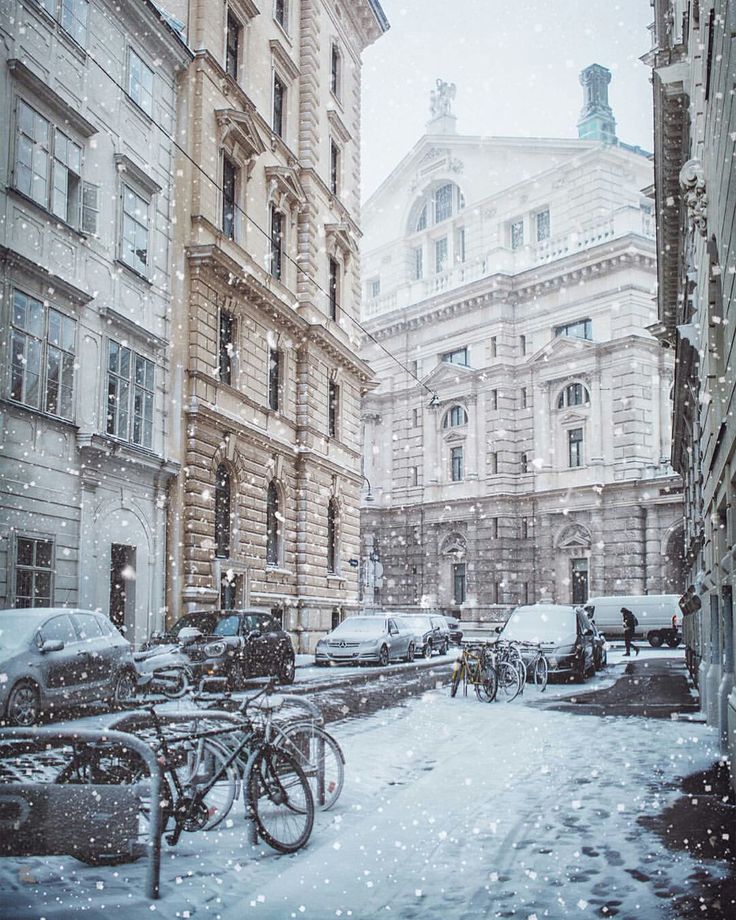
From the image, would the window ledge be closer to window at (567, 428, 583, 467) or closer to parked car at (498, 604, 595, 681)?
parked car at (498, 604, 595, 681)

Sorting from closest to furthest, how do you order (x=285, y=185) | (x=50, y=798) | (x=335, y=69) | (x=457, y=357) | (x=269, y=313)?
(x=50, y=798), (x=269, y=313), (x=285, y=185), (x=335, y=69), (x=457, y=357)

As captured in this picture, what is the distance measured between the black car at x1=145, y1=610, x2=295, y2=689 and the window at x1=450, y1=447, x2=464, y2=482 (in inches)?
1305

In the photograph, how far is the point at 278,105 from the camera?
3123cm

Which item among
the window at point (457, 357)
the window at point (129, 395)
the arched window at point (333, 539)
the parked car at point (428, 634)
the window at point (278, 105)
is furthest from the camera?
the window at point (457, 357)

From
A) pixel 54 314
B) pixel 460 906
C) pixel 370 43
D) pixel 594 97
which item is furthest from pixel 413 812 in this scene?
pixel 594 97

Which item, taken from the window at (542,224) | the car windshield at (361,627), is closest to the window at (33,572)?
the car windshield at (361,627)

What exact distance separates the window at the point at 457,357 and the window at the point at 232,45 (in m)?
26.9

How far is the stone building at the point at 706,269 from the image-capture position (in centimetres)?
842

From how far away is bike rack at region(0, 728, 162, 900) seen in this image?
5695 millimetres

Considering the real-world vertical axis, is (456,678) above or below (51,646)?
below

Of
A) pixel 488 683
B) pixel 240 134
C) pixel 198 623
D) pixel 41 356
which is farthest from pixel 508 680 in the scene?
pixel 240 134

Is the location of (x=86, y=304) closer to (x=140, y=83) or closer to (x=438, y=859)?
(x=140, y=83)

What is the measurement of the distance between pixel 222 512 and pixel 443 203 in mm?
36297

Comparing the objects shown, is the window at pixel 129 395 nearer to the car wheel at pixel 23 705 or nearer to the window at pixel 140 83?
the window at pixel 140 83
